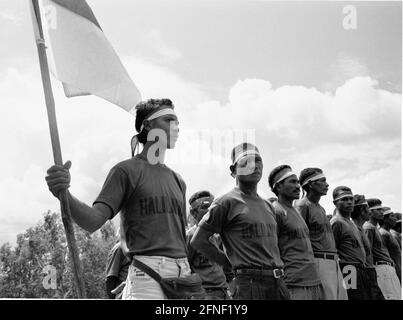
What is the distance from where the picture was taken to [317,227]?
6.46m

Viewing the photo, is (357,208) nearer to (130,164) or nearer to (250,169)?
(250,169)

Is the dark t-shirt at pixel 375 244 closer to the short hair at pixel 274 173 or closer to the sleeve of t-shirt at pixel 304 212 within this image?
the sleeve of t-shirt at pixel 304 212

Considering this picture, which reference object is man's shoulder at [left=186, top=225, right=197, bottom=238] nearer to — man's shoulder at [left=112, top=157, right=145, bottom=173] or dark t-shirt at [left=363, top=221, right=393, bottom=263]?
dark t-shirt at [left=363, top=221, right=393, bottom=263]

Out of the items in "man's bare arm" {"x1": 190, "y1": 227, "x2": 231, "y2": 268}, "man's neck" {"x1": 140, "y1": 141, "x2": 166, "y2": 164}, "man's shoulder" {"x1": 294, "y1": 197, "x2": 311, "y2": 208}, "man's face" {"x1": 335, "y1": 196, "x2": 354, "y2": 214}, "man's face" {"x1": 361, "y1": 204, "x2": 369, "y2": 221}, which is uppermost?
"man's face" {"x1": 361, "y1": 204, "x2": 369, "y2": 221}

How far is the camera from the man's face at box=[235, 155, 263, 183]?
16.3 feet

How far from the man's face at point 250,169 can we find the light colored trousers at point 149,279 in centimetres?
158

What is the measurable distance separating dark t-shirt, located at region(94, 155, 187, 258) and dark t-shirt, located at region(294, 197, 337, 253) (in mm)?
3078

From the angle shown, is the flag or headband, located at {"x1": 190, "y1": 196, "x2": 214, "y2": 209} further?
headband, located at {"x1": 190, "y1": 196, "x2": 214, "y2": 209}

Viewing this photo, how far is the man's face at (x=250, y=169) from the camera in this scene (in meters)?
4.96

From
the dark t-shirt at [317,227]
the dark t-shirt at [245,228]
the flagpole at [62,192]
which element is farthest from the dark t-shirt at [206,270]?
the flagpole at [62,192]

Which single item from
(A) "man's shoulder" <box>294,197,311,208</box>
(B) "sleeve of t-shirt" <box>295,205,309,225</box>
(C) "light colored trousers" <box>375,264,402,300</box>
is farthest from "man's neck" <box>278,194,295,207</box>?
(C) "light colored trousers" <box>375,264,402,300</box>

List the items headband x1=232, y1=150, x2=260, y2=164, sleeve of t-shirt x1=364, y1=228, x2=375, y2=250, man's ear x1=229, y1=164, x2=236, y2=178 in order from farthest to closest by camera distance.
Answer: sleeve of t-shirt x1=364, y1=228, x2=375, y2=250, man's ear x1=229, y1=164, x2=236, y2=178, headband x1=232, y1=150, x2=260, y2=164
